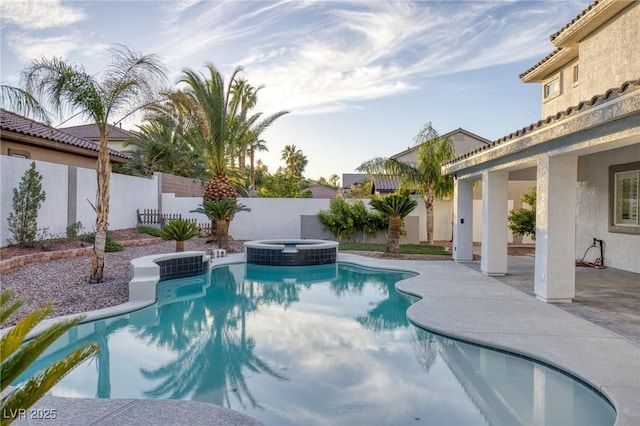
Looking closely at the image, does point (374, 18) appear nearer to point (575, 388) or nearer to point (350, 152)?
point (575, 388)

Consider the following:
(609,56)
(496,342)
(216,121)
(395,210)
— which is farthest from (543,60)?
(216,121)

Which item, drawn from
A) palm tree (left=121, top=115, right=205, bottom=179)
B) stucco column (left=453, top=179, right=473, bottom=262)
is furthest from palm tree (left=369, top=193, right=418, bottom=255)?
palm tree (left=121, top=115, right=205, bottom=179)

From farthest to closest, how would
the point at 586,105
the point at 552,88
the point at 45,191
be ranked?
the point at 552,88 < the point at 45,191 < the point at 586,105

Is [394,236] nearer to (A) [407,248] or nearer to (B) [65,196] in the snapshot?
(A) [407,248]

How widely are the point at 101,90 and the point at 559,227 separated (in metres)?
11.5

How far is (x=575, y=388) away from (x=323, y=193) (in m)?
48.2

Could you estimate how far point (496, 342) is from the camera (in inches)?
260

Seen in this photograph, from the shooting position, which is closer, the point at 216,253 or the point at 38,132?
the point at 38,132

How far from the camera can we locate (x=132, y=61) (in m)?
10.5

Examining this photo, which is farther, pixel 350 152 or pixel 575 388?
pixel 350 152

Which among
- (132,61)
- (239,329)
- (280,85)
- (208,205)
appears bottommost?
(239,329)

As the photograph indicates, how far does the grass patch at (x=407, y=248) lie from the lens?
18875 mm

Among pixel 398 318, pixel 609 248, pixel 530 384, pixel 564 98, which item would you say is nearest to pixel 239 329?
pixel 398 318

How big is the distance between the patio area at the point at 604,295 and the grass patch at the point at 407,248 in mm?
4140
